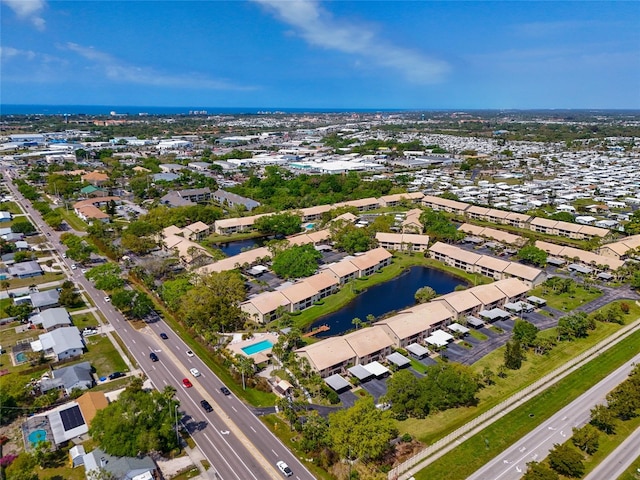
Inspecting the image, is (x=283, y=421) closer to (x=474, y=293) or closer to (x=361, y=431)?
(x=361, y=431)

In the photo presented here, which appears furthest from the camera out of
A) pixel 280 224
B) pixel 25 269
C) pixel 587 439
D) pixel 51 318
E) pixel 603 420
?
pixel 280 224

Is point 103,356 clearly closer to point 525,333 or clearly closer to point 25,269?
point 25,269

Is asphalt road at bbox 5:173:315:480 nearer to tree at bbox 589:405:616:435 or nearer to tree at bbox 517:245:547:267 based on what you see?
tree at bbox 589:405:616:435

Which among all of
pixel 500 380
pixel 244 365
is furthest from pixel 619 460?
pixel 244 365

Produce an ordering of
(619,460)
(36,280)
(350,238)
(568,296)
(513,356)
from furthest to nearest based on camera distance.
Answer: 1. (350,238)
2. (36,280)
3. (568,296)
4. (513,356)
5. (619,460)

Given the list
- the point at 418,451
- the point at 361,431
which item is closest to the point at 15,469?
the point at 361,431

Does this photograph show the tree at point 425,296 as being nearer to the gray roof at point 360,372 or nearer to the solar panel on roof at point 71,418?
the gray roof at point 360,372
